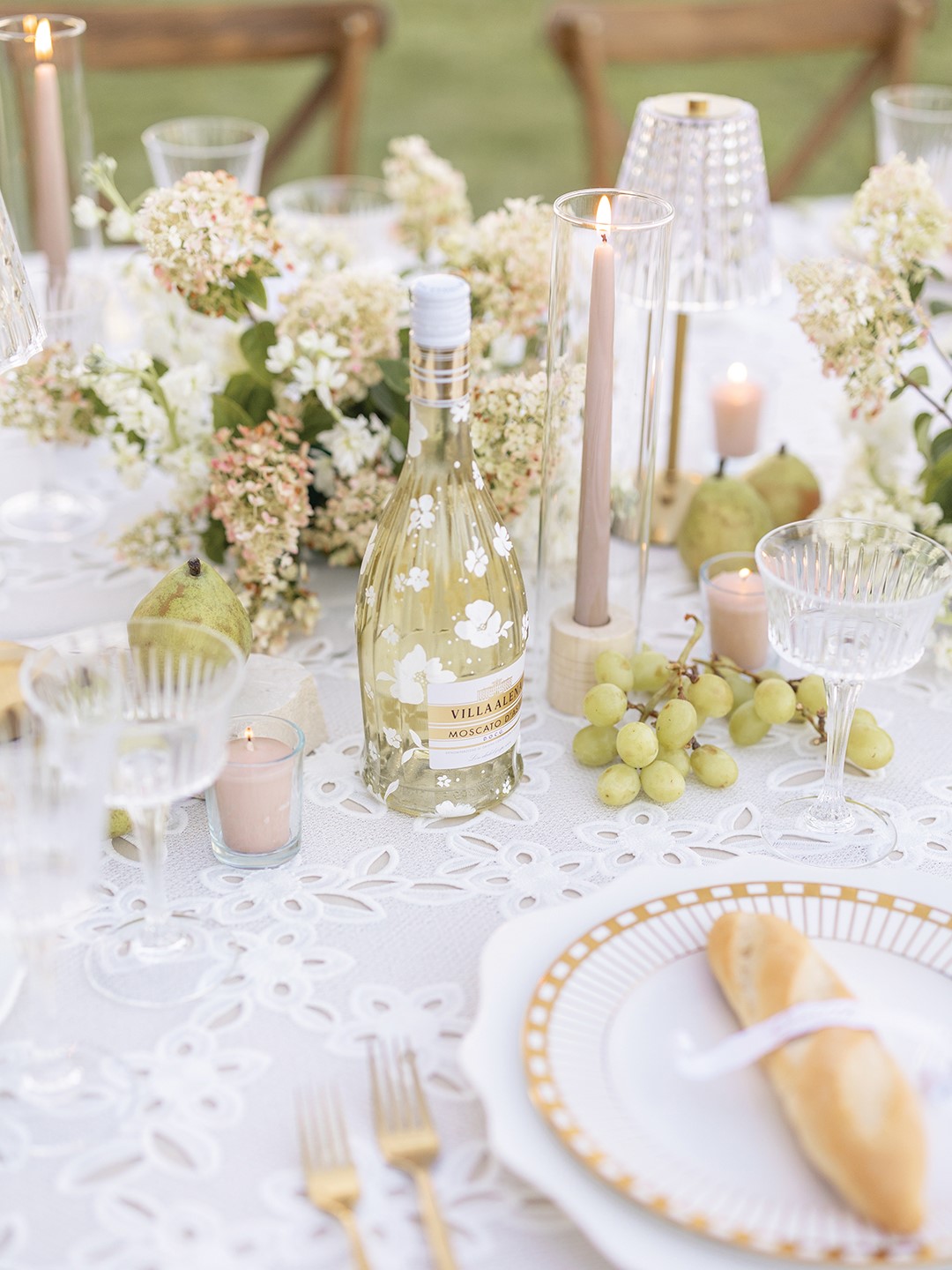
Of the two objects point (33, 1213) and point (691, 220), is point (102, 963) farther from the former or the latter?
point (691, 220)

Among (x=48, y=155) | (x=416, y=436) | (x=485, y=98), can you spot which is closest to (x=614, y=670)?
(x=416, y=436)

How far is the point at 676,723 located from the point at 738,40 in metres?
1.92

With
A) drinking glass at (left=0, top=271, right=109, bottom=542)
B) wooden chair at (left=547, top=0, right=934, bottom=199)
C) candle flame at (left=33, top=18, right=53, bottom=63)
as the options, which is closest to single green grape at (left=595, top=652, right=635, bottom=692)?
drinking glass at (left=0, top=271, right=109, bottom=542)

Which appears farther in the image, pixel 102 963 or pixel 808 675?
pixel 808 675

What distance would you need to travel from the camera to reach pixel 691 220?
4.23 feet

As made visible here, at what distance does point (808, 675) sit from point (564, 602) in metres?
0.22

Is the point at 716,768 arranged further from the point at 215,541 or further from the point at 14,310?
the point at 14,310

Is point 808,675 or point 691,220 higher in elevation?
point 691,220

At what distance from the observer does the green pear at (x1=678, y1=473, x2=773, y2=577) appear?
1.29 metres

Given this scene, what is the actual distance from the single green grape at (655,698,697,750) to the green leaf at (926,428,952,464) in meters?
0.40

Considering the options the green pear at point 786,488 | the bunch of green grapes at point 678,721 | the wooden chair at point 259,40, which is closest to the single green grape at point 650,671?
the bunch of green grapes at point 678,721

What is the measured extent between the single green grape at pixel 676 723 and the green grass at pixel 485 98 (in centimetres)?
381

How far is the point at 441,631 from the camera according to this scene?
97 cm

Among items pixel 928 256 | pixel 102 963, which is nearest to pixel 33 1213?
pixel 102 963
